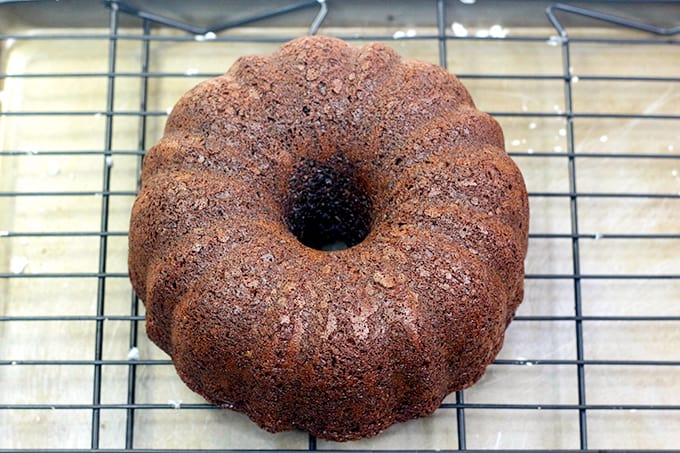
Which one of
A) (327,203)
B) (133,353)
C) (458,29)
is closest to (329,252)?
(327,203)

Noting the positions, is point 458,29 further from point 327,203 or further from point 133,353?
point 133,353

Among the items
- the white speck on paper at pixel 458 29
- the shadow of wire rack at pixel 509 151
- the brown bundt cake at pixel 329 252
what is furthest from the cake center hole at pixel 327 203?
the white speck on paper at pixel 458 29

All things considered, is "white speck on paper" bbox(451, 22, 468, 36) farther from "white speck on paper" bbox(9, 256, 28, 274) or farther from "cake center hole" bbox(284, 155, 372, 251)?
"white speck on paper" bbox(9, 256, 28, 274)

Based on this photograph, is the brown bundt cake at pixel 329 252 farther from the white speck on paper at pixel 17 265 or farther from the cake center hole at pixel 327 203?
the white speck on paper at pixel 17 265

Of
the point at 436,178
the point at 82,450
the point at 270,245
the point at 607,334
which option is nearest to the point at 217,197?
the point at 270,245

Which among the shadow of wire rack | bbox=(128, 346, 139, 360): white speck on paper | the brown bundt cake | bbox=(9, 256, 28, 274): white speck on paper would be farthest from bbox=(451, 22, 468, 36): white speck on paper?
bbox=(9, 256, 28, 274): white speck on paper

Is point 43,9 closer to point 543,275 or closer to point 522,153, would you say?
point 522,153
